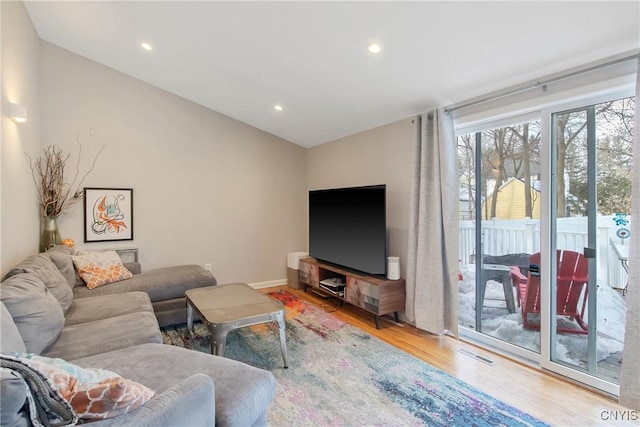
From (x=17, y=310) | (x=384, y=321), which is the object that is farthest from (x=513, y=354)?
(x=17, y=310)

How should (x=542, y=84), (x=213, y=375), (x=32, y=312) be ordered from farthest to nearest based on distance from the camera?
(x=542, y=84) < (x=32, y=312) < (x=213, y=375)

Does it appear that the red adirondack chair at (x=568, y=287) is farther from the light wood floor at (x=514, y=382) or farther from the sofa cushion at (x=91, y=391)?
the sofa cushion at (x=91, y=391)

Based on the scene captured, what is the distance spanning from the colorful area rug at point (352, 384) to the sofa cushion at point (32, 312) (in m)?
1.19

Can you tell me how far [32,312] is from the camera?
5.44 ft

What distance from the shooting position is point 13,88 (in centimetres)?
244

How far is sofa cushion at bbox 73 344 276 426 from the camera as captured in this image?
1316 mm

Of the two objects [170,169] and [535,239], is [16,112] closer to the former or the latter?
[170,169]

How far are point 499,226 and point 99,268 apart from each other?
3.87 m

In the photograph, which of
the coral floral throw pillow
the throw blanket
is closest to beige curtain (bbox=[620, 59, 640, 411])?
the throw blanket

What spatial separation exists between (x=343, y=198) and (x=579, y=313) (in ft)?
7.75

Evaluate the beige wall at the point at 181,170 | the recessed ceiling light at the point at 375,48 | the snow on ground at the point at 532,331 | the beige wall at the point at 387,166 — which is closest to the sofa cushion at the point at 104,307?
the beige wall at the point at 181,170

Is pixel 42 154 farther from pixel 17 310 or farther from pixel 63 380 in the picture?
pixel 63 380

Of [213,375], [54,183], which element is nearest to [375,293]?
[213,375]

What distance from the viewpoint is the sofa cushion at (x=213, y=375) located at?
1.32m
